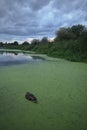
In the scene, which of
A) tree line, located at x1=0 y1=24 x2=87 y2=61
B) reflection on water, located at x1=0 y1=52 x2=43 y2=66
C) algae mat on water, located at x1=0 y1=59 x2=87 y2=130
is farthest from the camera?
tree line, located at x1=0 y1=24 x2=87 y2=61

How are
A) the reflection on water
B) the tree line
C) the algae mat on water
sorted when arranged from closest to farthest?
the algae mat on water, the reflection on water, the tree line

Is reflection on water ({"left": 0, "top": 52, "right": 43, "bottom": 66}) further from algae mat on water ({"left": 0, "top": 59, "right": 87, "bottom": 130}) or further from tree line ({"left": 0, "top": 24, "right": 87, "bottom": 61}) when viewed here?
algae mat on water ({"left": 0, "top": 59, "right": 87, "bottom": 130})

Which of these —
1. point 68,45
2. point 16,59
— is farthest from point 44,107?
point 68,45

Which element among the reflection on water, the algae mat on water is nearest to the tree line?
the reflection on water

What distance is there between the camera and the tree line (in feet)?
65.4

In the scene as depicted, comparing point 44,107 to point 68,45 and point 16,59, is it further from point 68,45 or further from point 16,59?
point 68,45

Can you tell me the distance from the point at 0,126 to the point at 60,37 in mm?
36981

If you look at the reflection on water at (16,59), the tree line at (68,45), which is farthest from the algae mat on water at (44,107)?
the tree line at (68,45)

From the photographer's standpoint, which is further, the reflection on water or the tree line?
the tree line

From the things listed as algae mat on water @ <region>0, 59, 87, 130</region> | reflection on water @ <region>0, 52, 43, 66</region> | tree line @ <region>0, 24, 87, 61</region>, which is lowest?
reflection on water @ <region>0, 52, 43, 66</region>

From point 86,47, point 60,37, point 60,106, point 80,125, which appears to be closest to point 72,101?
point 60,106

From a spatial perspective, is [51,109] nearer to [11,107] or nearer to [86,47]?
[11,107]

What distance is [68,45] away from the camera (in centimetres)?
2508

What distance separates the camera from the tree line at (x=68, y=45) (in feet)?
65.4
